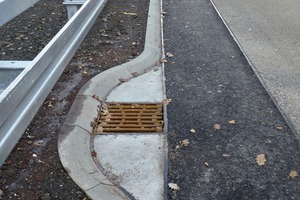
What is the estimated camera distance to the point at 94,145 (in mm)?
4453

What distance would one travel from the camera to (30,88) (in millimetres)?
4191

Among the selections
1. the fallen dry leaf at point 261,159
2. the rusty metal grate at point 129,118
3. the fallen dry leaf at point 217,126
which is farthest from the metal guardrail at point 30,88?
the fallen dry leaf at point 261,159

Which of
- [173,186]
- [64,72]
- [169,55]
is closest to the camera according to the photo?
[173,186]

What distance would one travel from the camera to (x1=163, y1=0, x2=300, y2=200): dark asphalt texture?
3.87 meters

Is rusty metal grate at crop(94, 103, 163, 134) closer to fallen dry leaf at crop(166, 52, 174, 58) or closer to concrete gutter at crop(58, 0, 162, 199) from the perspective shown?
concrete gutter at crop(58, 0, 162, 199)

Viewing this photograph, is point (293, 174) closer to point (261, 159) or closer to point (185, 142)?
point (261, 159)

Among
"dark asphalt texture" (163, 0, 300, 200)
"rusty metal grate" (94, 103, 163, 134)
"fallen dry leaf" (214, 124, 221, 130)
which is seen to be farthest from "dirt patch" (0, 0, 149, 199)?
"fallen dry leaf" (214, 124, 221, 130)

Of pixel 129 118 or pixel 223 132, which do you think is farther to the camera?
pixel 129 118

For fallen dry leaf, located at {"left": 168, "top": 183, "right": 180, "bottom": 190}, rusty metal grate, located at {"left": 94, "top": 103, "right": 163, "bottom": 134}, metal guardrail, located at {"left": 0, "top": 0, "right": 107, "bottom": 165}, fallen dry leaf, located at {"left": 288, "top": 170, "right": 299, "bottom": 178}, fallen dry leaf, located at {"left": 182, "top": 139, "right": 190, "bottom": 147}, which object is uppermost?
metal guardrail, located at {"left": 0, "top": 0, "right": 107, "bottom": 165}

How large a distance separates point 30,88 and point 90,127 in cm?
87

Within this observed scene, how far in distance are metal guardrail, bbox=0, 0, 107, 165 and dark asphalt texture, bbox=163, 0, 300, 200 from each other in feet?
4.79

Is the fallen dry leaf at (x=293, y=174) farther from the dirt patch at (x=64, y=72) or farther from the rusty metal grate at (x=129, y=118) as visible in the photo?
the dirt patch at (x=64, y=72)

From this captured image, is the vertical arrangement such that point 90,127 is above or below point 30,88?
below

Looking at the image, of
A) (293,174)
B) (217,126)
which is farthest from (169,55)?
(293,174)
